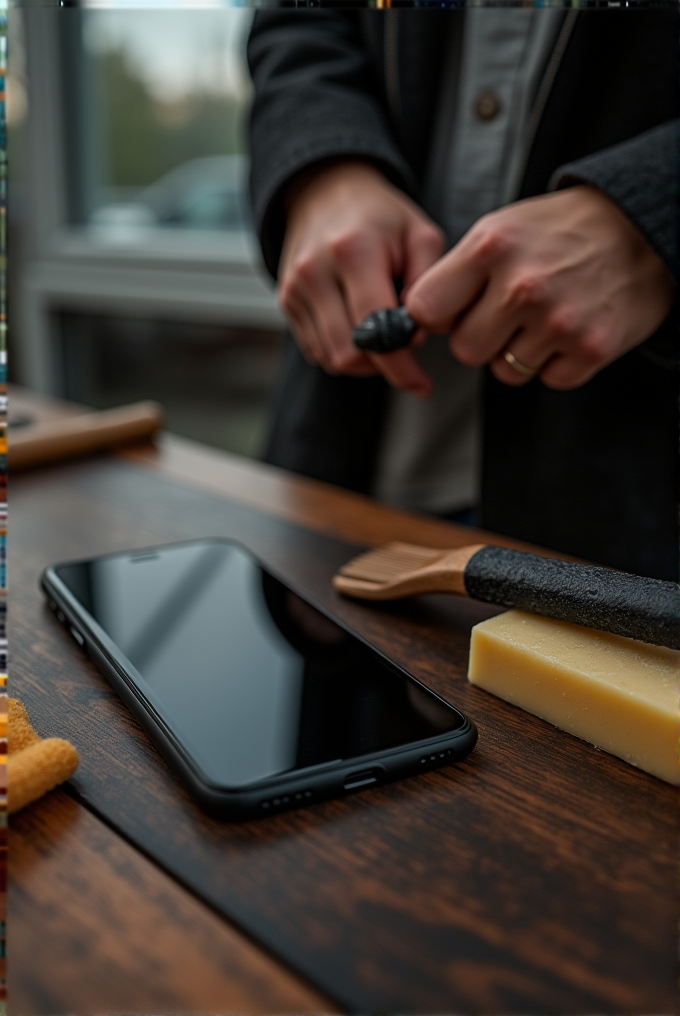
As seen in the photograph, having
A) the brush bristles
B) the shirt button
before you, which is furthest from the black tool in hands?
the shirt button

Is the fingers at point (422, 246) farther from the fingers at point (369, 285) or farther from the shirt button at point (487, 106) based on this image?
the shirt button at point (487, 106)

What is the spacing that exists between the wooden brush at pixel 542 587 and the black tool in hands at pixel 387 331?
14cm

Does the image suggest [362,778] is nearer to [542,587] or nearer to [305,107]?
[542,587]

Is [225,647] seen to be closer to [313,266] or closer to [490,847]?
[490,847]

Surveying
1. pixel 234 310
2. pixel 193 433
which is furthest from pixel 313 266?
pixel 193 433

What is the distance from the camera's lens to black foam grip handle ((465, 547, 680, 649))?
329 millimetres

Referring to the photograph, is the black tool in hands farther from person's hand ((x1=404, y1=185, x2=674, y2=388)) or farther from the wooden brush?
the wooden brush

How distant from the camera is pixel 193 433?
234 cm

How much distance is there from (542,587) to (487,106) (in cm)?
46

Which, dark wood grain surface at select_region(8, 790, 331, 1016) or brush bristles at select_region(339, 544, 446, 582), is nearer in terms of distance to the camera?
dark wood grain surface at select_region(8, 790, 331, 1016)

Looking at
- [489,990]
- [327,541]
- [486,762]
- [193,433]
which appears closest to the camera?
[489,990]

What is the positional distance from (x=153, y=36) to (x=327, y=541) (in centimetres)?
176

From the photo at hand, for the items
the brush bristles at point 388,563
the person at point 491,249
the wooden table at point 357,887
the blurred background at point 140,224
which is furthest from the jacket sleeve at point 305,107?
the blurred background at point 140,224

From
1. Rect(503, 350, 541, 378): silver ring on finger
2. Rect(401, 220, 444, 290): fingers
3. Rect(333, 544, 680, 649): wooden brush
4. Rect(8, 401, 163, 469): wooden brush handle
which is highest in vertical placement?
Rect(401, 220, 444, 290): fingers
